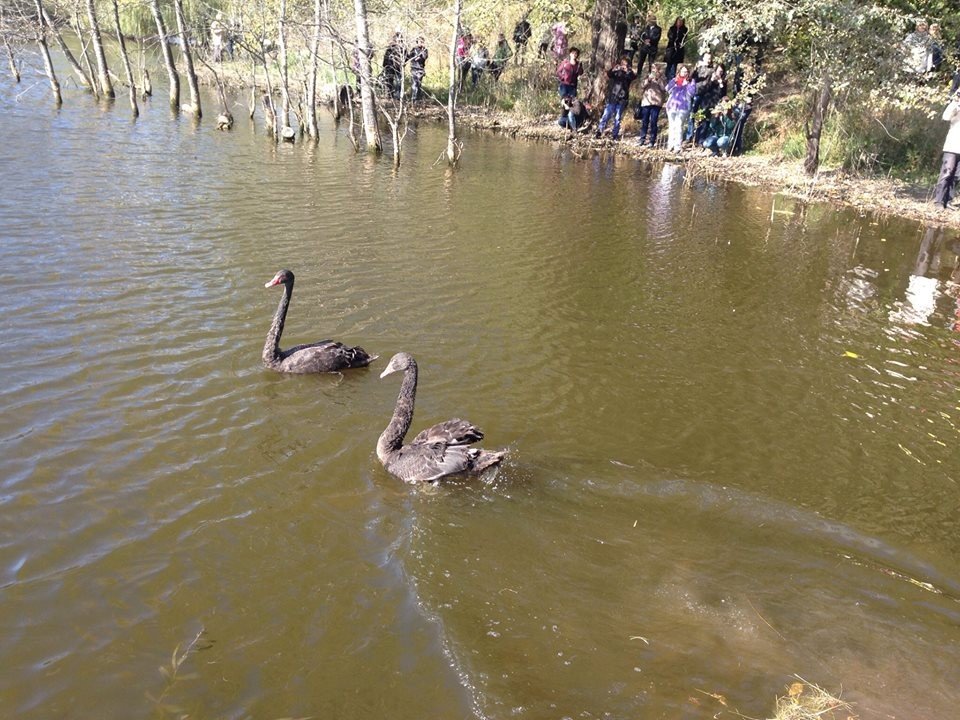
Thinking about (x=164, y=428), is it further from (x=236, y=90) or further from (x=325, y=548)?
(x=236, y=90)

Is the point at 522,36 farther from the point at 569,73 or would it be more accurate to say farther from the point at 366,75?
the point at 366,75

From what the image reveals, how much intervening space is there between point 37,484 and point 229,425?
1.59 meters

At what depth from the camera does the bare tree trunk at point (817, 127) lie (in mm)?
17609

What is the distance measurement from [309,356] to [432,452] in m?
2.28

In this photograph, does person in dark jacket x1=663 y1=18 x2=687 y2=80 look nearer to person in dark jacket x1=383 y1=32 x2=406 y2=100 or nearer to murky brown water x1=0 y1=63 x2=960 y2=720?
person in dark jacket x1=383 y1=32 x2=406 y2=100

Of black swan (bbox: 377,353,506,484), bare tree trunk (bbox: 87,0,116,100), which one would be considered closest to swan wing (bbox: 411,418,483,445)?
black swan (bbox: 377,353,506,484)

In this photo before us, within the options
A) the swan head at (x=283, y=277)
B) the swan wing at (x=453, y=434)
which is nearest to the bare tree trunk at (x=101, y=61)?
the swan head at (x=283, y=277)

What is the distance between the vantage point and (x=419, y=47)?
21.0 meters

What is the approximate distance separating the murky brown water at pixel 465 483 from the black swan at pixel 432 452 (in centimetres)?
17

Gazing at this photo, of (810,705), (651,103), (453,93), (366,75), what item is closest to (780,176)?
(651,103)

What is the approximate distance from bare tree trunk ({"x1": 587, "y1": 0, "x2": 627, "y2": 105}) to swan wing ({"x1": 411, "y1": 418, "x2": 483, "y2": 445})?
22.1 meters

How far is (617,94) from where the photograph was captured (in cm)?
2392

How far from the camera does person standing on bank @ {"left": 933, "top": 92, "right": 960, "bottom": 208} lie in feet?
48.6

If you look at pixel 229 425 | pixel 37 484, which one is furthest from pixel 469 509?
pixel 37 484
